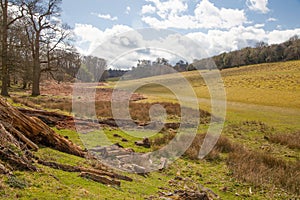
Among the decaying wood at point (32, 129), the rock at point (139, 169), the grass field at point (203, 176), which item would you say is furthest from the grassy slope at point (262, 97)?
the decaying wood at point (32, 129)

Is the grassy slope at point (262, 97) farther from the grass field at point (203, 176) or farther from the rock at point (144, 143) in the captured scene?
the rock at point (144, 143)

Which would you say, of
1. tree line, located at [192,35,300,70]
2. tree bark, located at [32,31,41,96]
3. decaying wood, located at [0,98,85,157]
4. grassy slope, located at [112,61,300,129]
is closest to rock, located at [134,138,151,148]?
decaying wood, located at [0,98,85,157]

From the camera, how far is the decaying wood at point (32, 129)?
799 centimetres

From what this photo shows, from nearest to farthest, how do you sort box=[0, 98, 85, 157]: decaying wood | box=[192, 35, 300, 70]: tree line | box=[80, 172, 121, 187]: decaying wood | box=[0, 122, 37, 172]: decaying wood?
box=[0, 122, 37, 172]: decaying wood < box=[80, 172, 121, 187]: decaying wood < box=[0, 98, 85, 157]: decaying wood < box=[192, 35, 300, 70]: tree line

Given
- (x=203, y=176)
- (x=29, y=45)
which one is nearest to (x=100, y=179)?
(x=203, y=176)

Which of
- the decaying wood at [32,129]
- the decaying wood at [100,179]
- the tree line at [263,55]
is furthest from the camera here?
the tree line at [263,55]

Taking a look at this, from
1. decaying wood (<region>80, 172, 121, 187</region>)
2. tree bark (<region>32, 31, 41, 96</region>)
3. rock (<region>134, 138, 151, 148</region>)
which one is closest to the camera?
decaying wood (<region>80, 172, 121, 187</region>)

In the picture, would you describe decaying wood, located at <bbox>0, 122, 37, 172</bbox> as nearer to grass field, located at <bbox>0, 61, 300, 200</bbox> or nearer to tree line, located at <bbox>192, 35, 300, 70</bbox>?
grass field, located at <bbox>0, 61, 300, 200</bbox>

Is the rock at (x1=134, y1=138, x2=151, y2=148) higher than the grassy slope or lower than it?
lower

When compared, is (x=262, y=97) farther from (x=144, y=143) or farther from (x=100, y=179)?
(x=100, y=179)

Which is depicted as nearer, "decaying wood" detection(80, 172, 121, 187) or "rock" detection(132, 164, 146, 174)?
"decaying wood" detection(80, 172, 121, 187)

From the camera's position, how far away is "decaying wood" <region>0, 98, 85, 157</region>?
26.2 ft

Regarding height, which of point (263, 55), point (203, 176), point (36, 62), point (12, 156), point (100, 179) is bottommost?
point (203, 176)

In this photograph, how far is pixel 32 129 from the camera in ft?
28.8
